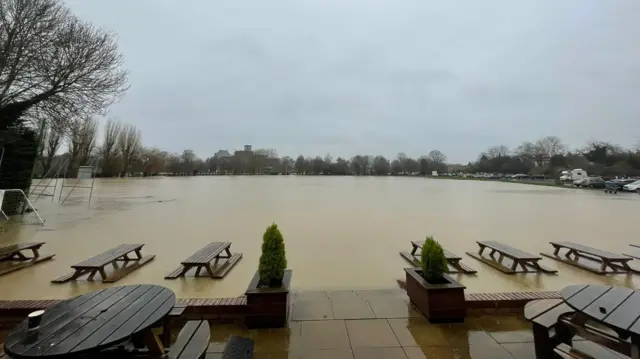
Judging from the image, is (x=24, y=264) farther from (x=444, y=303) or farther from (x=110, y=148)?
(x=110, y=148)

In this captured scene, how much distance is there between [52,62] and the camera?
9.09m

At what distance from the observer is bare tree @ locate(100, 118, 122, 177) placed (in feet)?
146

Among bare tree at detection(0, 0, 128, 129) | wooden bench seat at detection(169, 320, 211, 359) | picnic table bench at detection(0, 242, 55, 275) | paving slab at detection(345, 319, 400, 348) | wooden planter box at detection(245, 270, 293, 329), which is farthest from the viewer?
bare tree at detection(0, 0, 128, 129)

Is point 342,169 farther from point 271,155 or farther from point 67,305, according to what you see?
point 67,305

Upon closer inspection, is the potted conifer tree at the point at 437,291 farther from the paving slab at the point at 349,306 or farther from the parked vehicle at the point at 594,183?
the parked vehicle at the point at 594,183

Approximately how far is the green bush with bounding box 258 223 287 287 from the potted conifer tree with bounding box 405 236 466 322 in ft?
4.57

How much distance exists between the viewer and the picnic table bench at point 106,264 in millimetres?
4336

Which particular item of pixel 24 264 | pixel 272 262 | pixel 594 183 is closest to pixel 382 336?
pixel 272 262

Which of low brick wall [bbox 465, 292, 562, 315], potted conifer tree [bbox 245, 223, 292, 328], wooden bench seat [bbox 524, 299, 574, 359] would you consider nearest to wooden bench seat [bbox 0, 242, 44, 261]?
potted conifer tree [bbox 245, 223, 292, 328]

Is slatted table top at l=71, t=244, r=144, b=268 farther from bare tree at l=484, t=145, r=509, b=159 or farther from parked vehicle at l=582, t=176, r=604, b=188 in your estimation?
bare tree at l=484, t=145, r=509, b=159

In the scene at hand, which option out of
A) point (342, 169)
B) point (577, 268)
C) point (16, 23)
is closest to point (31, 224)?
point (16, 23)

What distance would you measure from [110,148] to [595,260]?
175 ft

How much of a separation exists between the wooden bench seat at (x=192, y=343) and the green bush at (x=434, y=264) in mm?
2088

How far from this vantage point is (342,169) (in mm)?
89250
